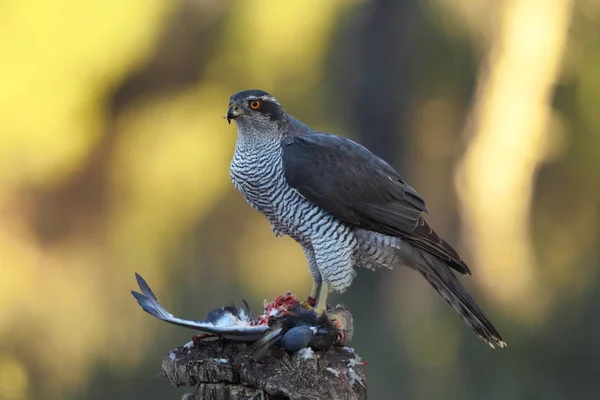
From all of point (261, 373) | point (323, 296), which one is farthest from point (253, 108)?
point (261, 373)

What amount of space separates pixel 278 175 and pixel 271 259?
199 inches

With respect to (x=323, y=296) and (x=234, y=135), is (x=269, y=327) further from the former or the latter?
(x=234, y=135)

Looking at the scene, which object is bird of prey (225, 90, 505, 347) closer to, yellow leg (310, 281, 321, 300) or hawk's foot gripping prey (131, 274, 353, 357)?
yellow leg (310, 281, 321, 300)

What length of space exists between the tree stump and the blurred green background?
14.7ft

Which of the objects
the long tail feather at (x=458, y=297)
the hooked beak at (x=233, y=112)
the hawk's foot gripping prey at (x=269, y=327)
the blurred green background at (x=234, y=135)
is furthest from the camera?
the blurred green background at (x=234, y=135)

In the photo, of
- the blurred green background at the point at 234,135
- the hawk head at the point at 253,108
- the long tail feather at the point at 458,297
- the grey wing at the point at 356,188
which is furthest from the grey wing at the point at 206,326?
the blurred green background at the point at 234,135

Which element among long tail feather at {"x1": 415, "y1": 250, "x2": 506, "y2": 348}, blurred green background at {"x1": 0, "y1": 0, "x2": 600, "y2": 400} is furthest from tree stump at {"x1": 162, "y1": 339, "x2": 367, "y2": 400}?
blurred green background at {"x1": 0, "y1": 0, "x2": 600, "y2": 400}

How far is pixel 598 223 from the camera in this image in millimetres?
8227

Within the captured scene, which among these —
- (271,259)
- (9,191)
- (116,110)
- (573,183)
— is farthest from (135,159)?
(573,183)

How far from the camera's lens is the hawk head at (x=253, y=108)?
3.48 m

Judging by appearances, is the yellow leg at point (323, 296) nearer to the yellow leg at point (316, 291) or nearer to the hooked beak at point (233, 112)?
the yellow leg at point (316, 291)

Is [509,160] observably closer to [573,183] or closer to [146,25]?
[573,183]

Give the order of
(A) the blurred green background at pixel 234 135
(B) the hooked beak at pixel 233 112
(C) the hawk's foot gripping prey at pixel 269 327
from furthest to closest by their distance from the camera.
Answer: (A) the blurred green background at pixel 234 135
(B) the hooked beak at pixel 233 112
(C) the hawk's foot gripping prey at pixel 269 327

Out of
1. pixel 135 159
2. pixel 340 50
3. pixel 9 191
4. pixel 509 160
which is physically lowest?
pixel 9 191
